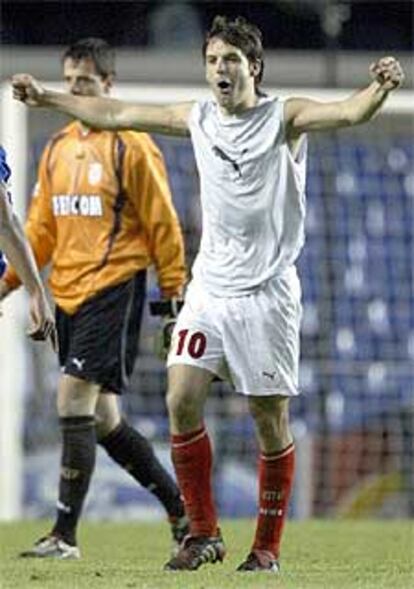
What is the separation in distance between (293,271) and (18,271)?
3.09 ft

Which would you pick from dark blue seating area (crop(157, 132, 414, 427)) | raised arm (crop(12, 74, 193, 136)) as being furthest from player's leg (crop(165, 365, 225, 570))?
dark blue seating area (crop(157, 132, 414, 427))

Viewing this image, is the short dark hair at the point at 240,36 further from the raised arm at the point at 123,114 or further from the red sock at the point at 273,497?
the red sock at the point at 273,497

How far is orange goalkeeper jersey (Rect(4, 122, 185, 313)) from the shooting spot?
8930 mm

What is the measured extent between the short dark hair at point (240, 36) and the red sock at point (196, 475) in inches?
48.7

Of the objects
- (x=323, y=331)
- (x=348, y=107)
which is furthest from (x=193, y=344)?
(x=323, y=331)

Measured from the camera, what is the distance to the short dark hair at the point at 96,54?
884cm

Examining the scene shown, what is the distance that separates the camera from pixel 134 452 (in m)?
9.26

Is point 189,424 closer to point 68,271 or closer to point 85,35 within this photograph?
point 68,271

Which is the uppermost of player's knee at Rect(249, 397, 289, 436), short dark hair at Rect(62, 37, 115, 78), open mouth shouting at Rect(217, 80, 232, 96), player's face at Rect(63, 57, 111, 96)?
short dark hair at Rect(62, 37, 115, 78)

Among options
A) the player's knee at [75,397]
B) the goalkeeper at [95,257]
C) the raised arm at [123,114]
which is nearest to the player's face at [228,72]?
the raised arm at [123,114]

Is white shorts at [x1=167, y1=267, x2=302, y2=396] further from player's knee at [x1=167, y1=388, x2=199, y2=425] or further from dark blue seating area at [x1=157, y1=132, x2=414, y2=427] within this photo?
dark blue seating area at [x1=157, y1=132, x2=414, y2=427]

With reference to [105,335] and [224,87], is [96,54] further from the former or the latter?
[224,87]

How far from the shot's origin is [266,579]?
729 cm

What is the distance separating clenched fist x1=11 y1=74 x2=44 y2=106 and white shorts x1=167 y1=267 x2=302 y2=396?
85 centimetres
